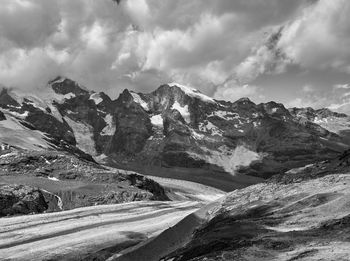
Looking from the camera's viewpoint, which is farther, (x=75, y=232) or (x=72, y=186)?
(x=72, y=186)

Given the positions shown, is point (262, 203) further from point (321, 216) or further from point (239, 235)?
point (239, 235)

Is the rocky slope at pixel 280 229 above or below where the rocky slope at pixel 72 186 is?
below

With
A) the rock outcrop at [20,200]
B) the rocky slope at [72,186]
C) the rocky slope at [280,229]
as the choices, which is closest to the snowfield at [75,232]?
the rocky slope at [280,229]

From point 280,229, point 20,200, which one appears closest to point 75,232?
point 280,229

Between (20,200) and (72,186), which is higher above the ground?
(72,186)

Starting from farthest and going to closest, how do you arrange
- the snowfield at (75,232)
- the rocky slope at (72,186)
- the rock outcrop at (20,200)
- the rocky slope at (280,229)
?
the rocky slope at (72,186) → the rock outcrop at (20,200) → the snowfield at (75,232) → the rocky slope at (280,229)

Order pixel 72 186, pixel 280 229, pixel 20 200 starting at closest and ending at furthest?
1. pixel 280 229
2. pixel 20 200
3. pixel 72 186

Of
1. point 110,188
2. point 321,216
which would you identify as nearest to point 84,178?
point 110,188

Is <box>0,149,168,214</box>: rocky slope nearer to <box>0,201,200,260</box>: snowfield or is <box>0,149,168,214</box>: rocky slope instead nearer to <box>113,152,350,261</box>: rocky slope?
<box>0,201,200,260</box>: snowfield

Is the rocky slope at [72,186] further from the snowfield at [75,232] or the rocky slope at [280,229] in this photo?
the rocky slope at [280,229]

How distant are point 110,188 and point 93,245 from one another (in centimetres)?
10214

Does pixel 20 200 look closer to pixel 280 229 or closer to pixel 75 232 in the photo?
pixel 75 232

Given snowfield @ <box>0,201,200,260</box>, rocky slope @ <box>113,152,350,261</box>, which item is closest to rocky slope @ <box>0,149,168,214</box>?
Answer: snowfield @ <box>0,201,200,260</box>

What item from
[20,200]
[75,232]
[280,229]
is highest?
[20,200]
